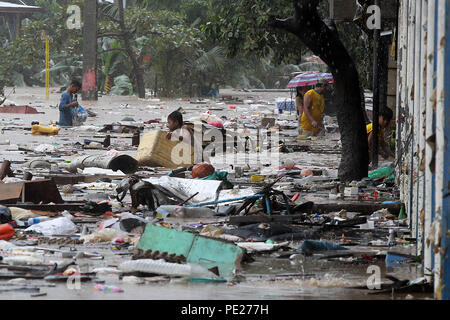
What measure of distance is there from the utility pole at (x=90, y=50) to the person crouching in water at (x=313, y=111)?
46.8ft

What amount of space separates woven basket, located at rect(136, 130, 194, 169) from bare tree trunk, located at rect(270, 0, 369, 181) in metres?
2.50

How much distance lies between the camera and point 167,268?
513 cm

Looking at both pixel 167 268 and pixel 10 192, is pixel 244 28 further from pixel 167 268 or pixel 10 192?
pixel 167 268

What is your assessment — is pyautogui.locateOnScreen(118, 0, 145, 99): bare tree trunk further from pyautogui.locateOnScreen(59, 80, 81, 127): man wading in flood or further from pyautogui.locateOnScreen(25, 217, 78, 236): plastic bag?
pyautogui.locateOnScreen(25, 217, 78, 236): plastic bag

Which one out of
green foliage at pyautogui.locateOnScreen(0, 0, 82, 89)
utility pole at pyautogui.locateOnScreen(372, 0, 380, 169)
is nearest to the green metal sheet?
utility pole at pyautogui.locateOnScreen(372, 0, 380, 169)

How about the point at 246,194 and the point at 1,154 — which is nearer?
the point at 246,194

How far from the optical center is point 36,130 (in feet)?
55.1

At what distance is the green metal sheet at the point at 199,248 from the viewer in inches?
217

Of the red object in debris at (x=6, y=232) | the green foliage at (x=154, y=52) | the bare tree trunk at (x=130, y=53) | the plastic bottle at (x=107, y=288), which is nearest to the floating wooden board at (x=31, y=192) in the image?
the red object in debris at (x=6, y=232)

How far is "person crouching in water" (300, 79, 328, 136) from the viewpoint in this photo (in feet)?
54.8

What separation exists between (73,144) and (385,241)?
30.4 feet

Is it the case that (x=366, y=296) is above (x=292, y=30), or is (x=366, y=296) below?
below

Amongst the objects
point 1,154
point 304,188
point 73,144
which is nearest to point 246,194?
point 304,188

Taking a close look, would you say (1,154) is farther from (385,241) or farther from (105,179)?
(385,241)
